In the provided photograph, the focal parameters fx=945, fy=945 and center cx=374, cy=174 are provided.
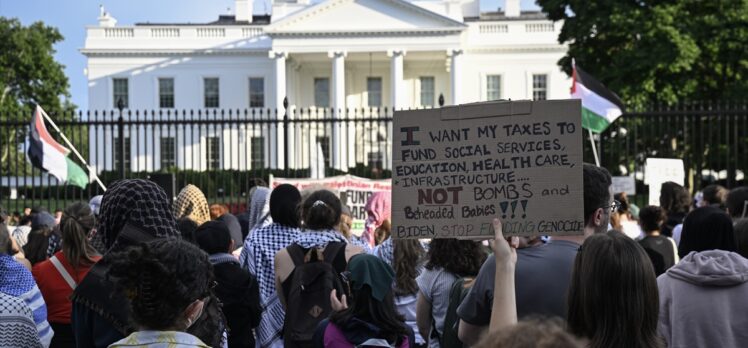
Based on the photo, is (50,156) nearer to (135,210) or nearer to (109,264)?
(135,210)

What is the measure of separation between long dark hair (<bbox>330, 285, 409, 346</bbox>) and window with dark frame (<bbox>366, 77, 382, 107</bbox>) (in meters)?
47.1

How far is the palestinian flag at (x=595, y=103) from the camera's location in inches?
594

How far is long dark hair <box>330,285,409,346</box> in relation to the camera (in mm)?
4586

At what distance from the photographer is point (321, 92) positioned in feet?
172

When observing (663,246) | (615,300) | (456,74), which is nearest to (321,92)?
(456,74)

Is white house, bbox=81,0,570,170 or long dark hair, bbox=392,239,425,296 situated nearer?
long dark hair, bbox=392,239,425,296

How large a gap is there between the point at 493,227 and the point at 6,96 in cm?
5369

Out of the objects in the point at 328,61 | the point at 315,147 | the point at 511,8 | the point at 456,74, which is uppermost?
the point at 511,8

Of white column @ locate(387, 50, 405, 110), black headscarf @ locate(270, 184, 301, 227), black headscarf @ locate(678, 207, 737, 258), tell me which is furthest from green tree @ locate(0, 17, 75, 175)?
black headscarf @ locate(678, 207, 737, 258)

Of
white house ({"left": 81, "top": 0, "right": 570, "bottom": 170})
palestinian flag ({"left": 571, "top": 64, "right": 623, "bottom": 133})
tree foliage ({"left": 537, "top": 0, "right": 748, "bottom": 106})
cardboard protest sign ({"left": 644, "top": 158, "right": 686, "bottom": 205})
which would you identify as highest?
white house ({"left": 81, "top": 0, "right": 570, "bottom": 170})

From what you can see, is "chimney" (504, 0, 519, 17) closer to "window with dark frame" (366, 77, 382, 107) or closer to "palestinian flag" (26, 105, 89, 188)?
"window with dark frame" (366, 77, 382, 107)

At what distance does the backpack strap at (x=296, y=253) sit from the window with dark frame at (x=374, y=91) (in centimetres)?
4612

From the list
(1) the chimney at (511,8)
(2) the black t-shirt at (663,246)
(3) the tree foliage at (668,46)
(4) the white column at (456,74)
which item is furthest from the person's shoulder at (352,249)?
(1) the chimney at (511,8)

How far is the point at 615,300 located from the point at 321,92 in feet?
163
